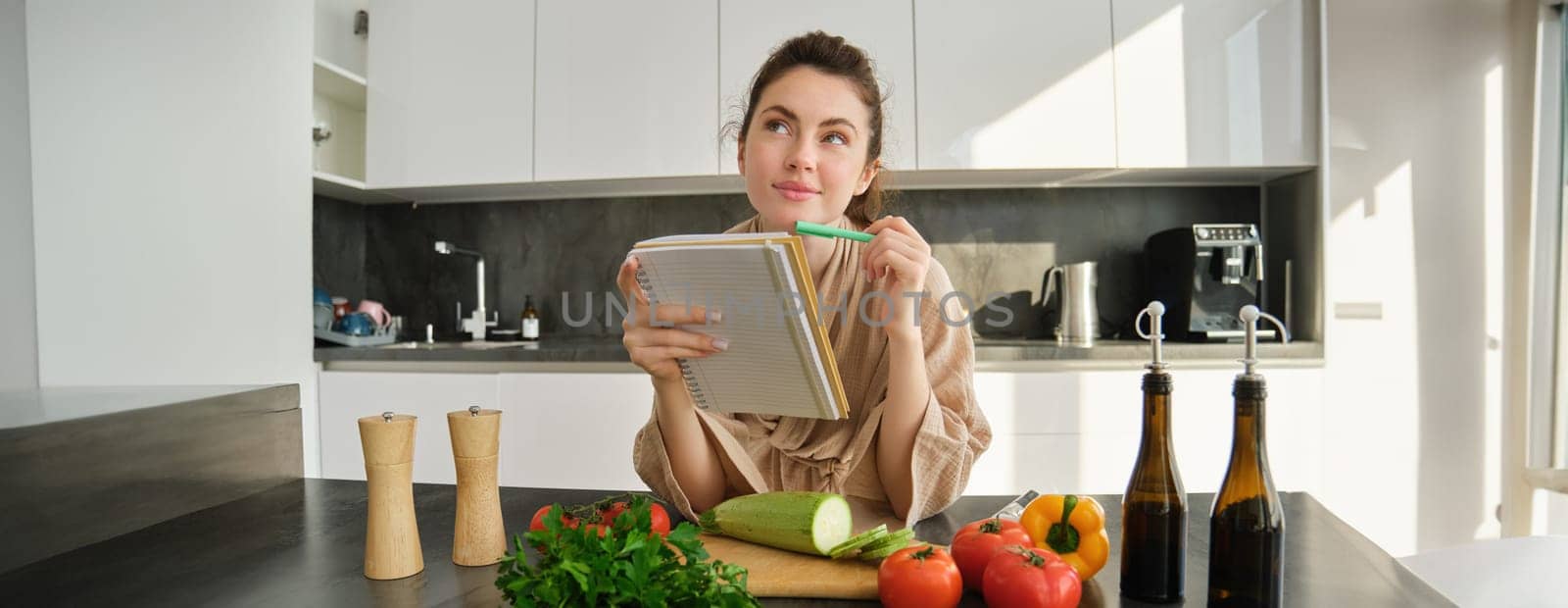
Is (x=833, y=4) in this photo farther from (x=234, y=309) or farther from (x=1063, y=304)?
(x=234, y=309)

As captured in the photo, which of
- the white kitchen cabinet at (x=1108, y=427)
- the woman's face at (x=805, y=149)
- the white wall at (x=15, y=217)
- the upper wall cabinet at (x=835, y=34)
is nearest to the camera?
the woman's face at (x=805, y=149)

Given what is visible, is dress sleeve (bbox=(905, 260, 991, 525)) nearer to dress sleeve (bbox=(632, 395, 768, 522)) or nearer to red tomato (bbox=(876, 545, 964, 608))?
dress sleeve (bbox=(632, 395, 768, 522))

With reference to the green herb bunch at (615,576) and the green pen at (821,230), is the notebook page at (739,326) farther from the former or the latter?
the green herb bunch at (615,576)

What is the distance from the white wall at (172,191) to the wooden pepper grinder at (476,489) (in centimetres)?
175

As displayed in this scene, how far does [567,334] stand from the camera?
338 centimetres

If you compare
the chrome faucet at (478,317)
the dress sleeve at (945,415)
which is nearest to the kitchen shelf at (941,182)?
the chrome faucet at (478,317)

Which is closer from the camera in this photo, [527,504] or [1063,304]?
[527,504]

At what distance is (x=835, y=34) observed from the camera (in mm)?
2861

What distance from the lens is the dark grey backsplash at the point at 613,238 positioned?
315cm

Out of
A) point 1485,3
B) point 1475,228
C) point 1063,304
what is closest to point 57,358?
point 1063,304

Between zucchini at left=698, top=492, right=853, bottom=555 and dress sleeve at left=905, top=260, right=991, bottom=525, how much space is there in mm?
239

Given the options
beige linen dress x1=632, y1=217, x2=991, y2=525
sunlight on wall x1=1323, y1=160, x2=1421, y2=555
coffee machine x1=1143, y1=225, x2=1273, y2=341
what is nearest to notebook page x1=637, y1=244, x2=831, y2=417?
beige linen dress x1=632, y1=217, x2=991, y2=525

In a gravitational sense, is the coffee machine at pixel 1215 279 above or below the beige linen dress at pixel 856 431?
above

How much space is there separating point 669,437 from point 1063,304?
2068 millimetres
